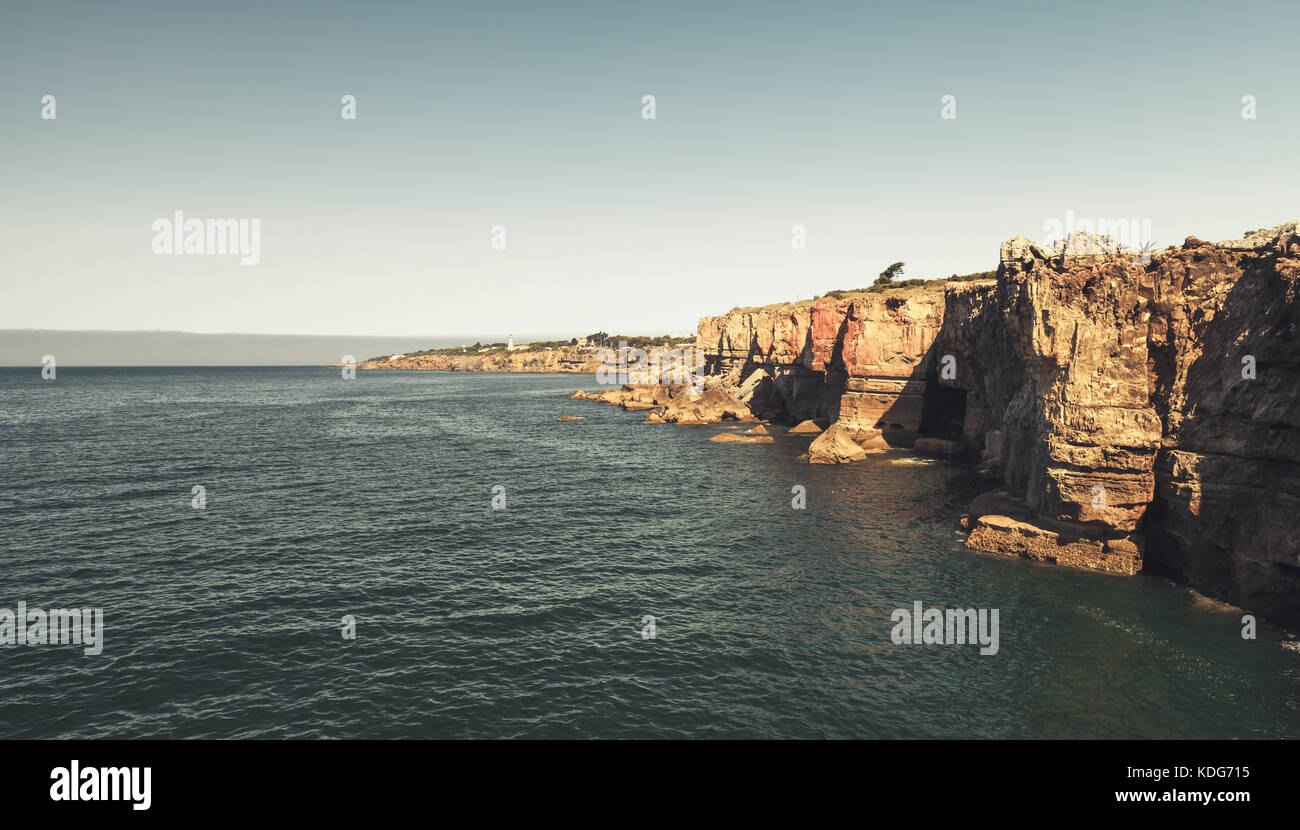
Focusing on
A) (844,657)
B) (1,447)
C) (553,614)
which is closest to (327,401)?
(1,447)

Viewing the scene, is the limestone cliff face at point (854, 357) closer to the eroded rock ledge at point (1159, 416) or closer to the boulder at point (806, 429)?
the boulder at point (806, 429)

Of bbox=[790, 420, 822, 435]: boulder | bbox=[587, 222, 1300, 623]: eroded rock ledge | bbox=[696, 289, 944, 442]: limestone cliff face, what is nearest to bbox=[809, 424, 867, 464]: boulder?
bbox=[696, 289, 944, 442]: limestone cliff face

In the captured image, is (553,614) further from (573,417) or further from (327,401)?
(327,401)

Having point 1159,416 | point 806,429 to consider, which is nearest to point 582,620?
point 1159,416

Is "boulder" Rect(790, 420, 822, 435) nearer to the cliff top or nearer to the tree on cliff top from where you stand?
the cliff top

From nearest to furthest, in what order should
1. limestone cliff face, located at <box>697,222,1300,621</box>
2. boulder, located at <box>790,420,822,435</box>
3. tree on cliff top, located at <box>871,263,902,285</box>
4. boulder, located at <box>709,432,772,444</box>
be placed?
limestone cliff face, located at <box>697,222,1300,621</box>
boulder, located at <box>709,432,772,444</box>
boulder, located at <box>790,420,822,435</box>
tree on cliff top, located at <box>871,263,902,285</box>

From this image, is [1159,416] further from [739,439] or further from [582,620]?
[739,439]
